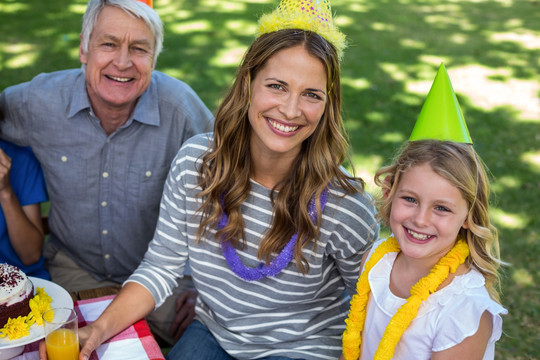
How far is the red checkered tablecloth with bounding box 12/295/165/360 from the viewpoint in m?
2.15

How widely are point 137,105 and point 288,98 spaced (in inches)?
43.6

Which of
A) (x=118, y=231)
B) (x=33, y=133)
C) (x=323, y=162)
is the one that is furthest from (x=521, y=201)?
(x=33, y=133)

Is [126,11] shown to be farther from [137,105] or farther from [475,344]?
[475,344]

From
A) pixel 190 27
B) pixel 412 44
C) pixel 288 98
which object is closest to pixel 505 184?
pixel 412 44

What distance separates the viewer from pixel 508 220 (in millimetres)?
4648

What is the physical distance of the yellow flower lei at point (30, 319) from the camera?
82.1 inches

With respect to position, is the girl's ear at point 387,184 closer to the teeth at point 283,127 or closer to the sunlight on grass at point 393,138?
the teeth at point 283,127

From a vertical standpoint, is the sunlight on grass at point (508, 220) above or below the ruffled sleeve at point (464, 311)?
below

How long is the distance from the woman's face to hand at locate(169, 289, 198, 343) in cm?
123

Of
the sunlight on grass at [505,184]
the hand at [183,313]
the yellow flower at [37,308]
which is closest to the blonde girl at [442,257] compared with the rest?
the yellow flower at [37,308]

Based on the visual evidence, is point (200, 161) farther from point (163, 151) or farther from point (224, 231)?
point (163, 151)

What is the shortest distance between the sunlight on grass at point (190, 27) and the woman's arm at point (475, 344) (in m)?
6.05

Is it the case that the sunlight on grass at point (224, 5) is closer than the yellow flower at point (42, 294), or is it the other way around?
the yellow flower at point (42, 294)

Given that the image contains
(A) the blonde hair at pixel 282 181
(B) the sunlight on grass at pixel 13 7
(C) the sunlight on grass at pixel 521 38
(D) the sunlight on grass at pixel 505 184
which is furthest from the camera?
(C) the sunlight on grass at pixel 521 38
